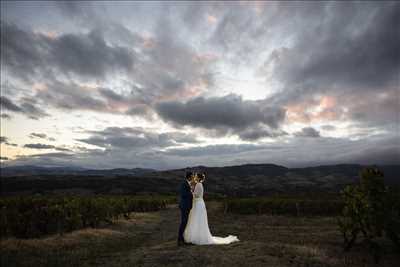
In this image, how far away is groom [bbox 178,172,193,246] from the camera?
14.8m

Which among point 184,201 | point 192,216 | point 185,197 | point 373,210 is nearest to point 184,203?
point 184,201

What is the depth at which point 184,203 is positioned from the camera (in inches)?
587

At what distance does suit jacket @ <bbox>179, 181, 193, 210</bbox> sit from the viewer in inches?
583

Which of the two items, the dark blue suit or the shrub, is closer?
the shrub

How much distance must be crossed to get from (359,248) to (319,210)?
2890 cm

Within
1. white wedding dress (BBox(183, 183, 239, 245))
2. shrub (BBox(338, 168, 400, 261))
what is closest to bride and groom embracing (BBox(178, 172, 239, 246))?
white wedding dress (BBox(183, 183, 239, 245))

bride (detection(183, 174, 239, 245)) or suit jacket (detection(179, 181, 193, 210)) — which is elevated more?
suit jacket (detection(179, 181, 193, 210))

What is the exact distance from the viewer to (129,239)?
20625 millimetres

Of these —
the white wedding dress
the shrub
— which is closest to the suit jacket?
the white wedding dress

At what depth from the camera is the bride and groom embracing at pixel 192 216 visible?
14.8m

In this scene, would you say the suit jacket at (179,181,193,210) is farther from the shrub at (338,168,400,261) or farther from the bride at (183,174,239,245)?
the shrub at (338,168,400,261)

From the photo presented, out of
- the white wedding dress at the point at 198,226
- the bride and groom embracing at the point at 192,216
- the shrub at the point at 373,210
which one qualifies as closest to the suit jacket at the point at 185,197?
the bride and groom embracing at the point at 192,216

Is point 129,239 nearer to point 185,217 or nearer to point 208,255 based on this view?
point 185,217

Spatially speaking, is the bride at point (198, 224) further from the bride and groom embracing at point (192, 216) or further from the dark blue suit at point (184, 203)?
the dark blue suit at point (184, 203)
